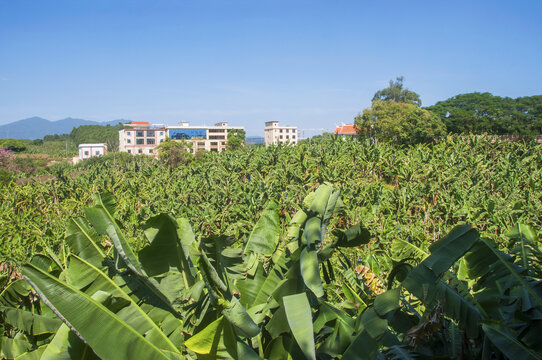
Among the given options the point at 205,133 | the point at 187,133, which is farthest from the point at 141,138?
the point at 205,133

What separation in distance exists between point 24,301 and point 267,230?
1781 millimetres

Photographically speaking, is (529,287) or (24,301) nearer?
(529,287)

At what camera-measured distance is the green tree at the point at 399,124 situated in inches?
1457

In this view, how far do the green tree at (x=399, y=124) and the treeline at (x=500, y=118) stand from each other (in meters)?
6.60

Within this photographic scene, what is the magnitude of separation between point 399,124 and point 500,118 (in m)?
23.2

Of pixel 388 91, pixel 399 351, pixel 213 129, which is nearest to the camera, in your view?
pixel 399 351

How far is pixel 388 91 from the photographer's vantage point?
71438mm

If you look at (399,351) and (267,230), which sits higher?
(267,230)

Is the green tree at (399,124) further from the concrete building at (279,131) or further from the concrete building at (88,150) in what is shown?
the concrete building at (88,150)

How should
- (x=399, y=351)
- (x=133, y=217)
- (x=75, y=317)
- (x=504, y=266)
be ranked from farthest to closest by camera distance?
(x=133, y=217), (x=504, y=266), (x=399, y=351), (x=75, y=317)

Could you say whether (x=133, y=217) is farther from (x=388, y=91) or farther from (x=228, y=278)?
(x=388, y=91)

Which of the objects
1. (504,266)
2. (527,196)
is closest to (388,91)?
(527,196)

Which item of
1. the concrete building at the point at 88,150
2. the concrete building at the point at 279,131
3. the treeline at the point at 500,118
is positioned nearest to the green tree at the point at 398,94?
the treeline at the point at 500,118

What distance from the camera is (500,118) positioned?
50781 mm
